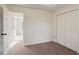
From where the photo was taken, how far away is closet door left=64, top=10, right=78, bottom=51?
350cm

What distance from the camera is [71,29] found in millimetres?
3732

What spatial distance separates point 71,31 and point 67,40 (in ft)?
1.69

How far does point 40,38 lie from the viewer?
16.6 ft

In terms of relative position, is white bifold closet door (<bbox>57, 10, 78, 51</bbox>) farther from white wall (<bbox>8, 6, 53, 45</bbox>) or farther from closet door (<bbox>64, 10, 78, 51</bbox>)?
white wall (<bbox>8, 6, 53, 45</bbox>)

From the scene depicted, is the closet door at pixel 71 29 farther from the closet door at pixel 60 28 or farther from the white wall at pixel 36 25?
the white wall at pixel 36 25

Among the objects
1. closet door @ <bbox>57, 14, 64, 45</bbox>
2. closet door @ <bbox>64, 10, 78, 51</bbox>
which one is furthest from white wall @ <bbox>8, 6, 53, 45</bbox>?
closet door @ <bbox>64, 10, 78, 51</bbox>

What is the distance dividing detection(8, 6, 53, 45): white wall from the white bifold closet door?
62cm

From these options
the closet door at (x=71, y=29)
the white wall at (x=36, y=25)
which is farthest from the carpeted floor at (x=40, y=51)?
the white wall at (x=36, y=25)

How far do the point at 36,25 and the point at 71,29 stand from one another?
5.90 feet

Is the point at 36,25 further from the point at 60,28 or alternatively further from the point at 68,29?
the point at 68,29

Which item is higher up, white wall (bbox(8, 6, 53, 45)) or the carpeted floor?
white wall (bbox(8, 6, 53, 45))

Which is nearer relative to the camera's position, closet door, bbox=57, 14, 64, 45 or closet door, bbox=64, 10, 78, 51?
closet door, bbox=64, 10, 78, 51

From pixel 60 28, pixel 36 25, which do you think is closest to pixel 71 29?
pixel 60 28
